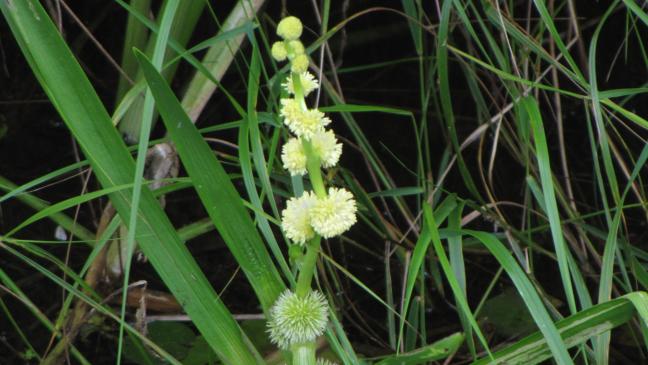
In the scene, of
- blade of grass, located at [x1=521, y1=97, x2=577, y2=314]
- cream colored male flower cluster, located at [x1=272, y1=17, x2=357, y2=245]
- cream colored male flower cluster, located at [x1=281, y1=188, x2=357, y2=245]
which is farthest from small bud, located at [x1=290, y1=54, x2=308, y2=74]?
blade of grass, located at [x1=521, y1=97, x2=577, y2=314]

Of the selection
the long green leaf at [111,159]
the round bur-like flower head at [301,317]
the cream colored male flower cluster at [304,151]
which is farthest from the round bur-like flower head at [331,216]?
the long green leaf at [111,159]

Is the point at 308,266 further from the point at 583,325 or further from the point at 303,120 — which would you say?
the point at 583,325

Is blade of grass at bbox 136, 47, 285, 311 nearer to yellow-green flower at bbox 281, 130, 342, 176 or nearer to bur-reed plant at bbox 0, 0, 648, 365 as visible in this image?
bur-reed plant at bbox 0, 0, 648, 365

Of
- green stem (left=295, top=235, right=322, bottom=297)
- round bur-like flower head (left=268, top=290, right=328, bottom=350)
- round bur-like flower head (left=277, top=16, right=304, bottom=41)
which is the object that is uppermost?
round bur-like flower head (left=277, top=16, right=304, bottom=41)

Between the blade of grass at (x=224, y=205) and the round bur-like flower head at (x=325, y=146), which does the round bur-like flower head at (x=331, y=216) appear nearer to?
the round bur-like flower head at (x=325, y=146)

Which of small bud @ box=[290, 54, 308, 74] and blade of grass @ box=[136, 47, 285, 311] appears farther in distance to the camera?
blade of grass @ box=[136, 47, 285, 311]

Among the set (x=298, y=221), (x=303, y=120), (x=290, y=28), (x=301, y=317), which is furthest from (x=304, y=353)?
(x=290, y=28)

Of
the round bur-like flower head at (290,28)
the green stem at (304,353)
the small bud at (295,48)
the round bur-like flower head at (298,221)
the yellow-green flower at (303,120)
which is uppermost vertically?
the round bur-like flower head at (290,28)

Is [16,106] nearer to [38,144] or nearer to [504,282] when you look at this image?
[38,144]
